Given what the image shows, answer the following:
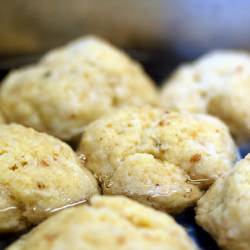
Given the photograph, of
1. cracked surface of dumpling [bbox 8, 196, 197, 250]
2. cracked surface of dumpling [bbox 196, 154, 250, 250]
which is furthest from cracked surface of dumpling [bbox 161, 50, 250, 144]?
cracked surface of dumpling [bbox 8, 196, 197, 250]

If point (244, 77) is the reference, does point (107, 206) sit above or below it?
below

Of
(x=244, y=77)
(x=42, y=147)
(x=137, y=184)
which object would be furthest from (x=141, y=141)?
(x=244, y=77)

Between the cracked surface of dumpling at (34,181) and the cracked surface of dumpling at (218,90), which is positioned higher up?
the cracked surface of dumpling at (218,90)

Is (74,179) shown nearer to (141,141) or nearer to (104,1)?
(141,141)

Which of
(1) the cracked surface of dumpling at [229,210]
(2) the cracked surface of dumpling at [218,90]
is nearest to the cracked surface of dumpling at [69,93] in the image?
(2) the cracked surface of dumpling at [218,90]

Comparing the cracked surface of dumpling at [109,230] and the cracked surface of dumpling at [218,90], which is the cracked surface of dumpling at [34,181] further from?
the cracked surface of dumpling at [218,90]
